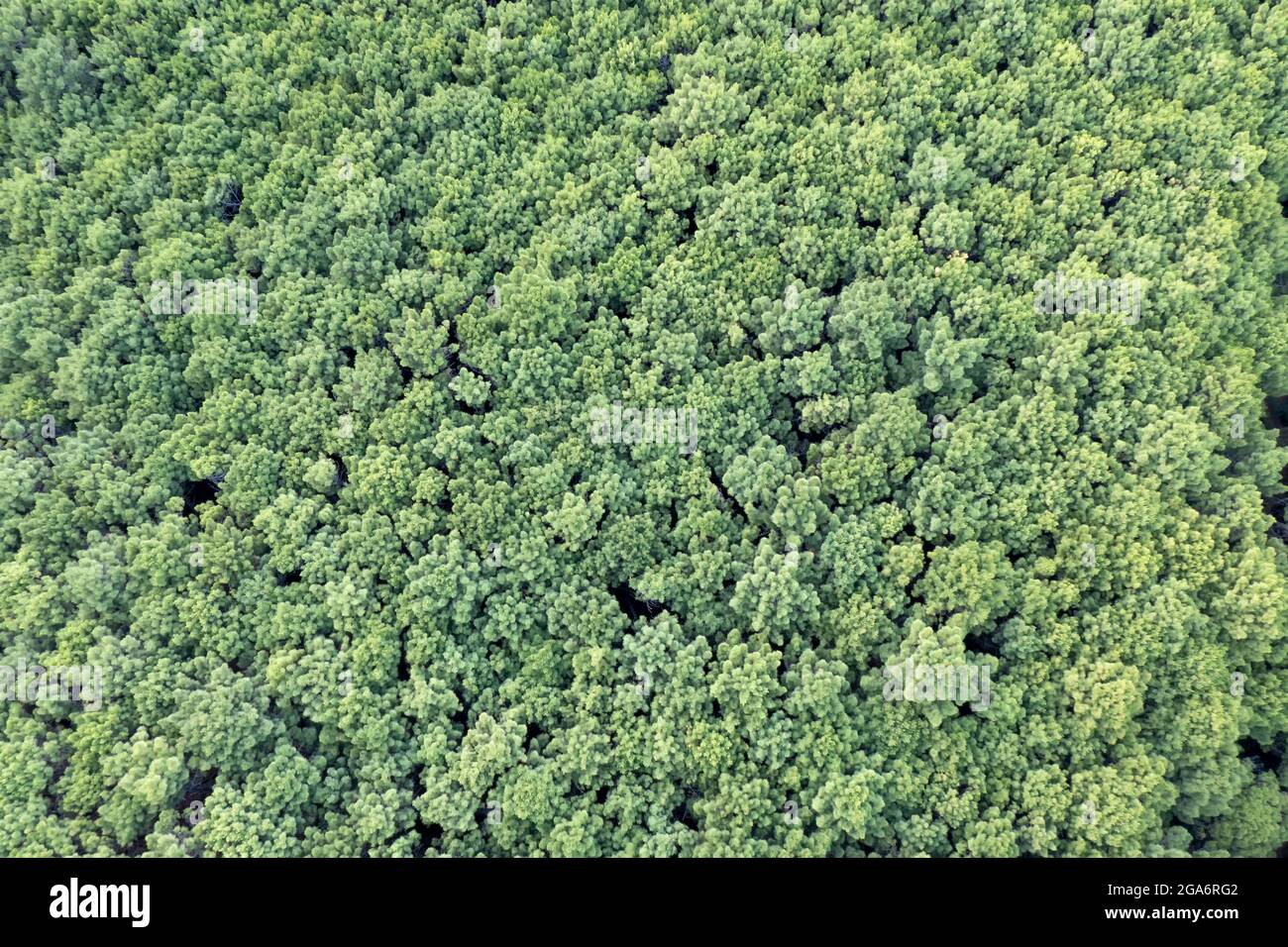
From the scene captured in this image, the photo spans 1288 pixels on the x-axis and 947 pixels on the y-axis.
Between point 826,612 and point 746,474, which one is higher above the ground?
point 746,474

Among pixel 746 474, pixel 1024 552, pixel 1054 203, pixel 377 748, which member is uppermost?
pixel 1054 203

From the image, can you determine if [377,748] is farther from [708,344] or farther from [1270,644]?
[1270,644]

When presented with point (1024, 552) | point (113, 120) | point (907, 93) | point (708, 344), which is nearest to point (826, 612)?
point (1024, 552)
